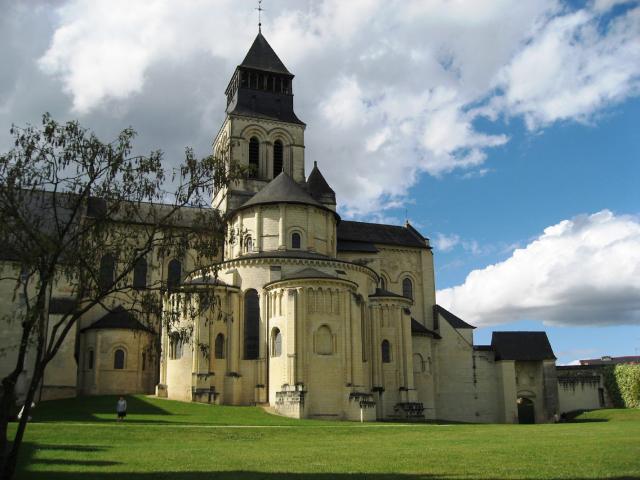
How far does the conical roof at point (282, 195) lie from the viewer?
46219 millimetres

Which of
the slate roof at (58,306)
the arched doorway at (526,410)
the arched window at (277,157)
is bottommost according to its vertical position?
the arched doorway at (526,410)

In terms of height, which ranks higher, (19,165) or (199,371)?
(19,165)

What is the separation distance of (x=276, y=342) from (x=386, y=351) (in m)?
9.28

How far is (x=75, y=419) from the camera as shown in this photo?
30.5m

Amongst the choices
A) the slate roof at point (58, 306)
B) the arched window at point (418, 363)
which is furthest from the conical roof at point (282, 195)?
the arched window at point (418, 363)

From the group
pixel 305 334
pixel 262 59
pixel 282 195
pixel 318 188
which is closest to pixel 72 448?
pixel 305 334

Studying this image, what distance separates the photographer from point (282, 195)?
4653 cm

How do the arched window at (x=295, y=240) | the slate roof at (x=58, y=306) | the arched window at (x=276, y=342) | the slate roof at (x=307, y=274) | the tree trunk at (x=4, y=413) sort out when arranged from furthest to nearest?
the arched window at (x=295, y=240) < the slate roof at (x=58, y=306) < the arched window at (x=276, y=342) < the slate roof at (x=307, y=274) < the tree trunk at (x=4, y=413)

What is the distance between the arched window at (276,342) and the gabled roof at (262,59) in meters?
29.7

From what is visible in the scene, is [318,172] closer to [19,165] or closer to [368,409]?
[368,409]

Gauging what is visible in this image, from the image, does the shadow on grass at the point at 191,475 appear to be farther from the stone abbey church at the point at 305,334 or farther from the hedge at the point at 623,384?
the hedge at the point at 623,384

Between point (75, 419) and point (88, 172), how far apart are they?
17.4m

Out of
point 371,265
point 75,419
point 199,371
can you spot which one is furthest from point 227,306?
point 371,265

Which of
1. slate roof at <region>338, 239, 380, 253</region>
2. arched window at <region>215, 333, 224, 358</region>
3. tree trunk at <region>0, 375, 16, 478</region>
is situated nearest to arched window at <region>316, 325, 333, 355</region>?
arched window at <region>215, 333, 224, 358</region>
